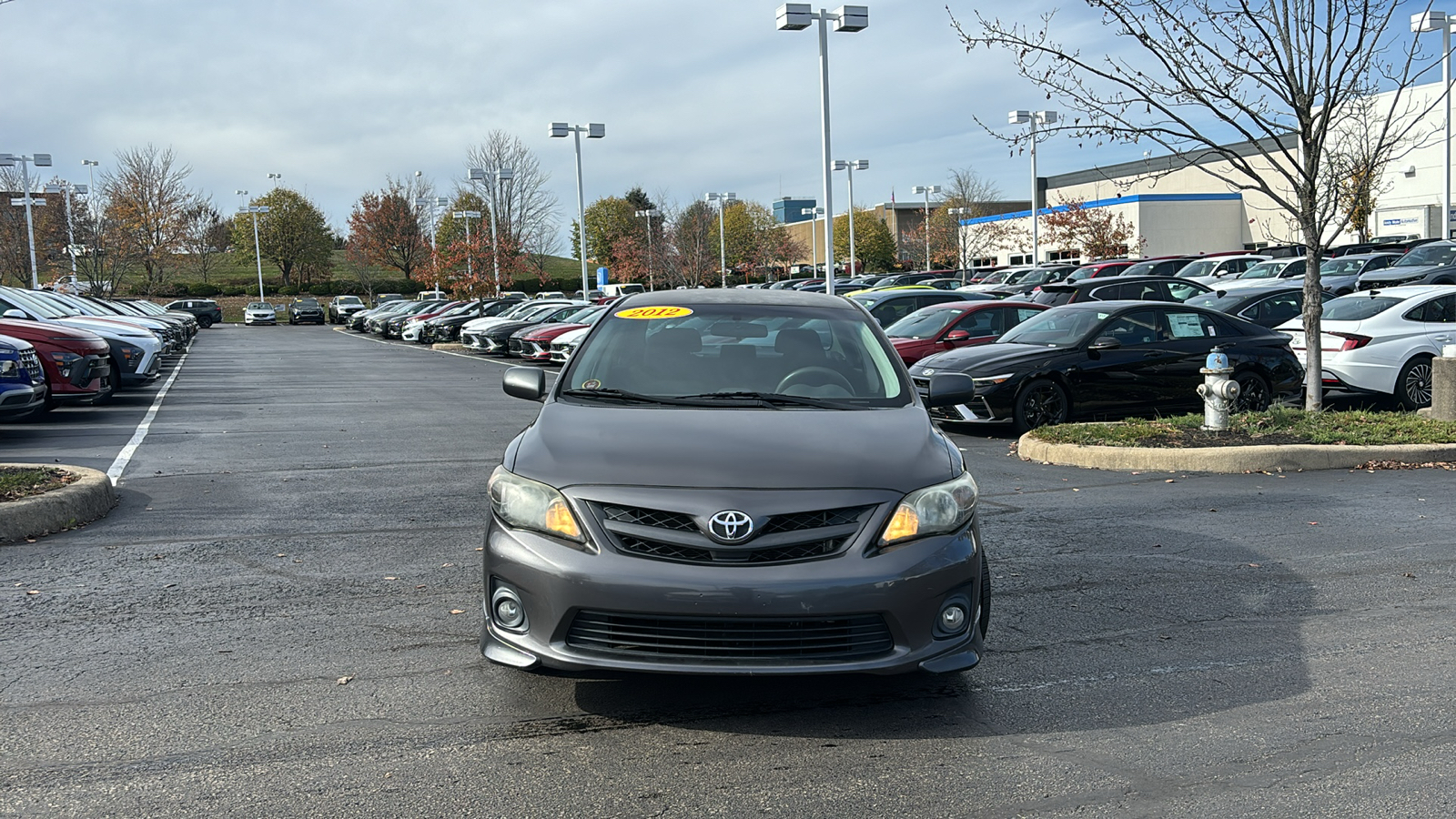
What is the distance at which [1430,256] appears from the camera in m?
27.7

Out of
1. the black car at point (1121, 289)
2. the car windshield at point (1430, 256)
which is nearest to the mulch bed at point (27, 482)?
the black car at point (1121, 289)

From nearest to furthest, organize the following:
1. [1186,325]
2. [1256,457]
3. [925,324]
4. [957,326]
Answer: [1256,457]
[1186,325]
[957,326]
[925,324]

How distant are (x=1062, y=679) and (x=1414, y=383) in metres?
11.3

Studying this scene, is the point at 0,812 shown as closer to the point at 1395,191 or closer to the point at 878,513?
the point at 878,513

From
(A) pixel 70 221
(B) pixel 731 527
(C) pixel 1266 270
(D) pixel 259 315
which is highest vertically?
(A) pixel 70 221

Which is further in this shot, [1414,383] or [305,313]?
[305,313]

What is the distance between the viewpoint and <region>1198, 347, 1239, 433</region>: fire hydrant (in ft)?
35.6

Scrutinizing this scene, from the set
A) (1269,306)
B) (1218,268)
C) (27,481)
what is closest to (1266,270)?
(1218,268)

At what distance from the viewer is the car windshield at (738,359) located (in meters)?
5.25

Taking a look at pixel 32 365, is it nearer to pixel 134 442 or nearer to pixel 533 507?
pixel 134 442

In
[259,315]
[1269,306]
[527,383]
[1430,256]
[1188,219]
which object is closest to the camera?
[527,383]

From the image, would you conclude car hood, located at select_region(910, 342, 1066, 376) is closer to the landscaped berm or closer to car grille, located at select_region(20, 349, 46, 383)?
the landscaped berm

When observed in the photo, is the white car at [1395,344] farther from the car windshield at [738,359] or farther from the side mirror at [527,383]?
the side mirror at [527,383]

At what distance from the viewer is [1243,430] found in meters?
11.0
